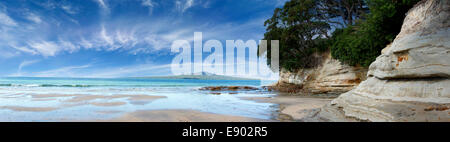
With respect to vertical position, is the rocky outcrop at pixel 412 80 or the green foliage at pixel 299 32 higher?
the green foliage at pixel 299 32

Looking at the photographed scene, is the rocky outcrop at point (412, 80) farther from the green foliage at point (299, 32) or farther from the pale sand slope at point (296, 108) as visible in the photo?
the green foliage at point (299, 32)

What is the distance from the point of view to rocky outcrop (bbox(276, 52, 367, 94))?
48.2 ft

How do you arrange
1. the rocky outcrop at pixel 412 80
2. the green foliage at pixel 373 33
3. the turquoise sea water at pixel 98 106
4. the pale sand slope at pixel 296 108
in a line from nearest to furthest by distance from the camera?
the rocky outcrop at pixel 412 80 → the turquoise sea water at pixel 98 106 → the pale sand slope at pixel 296 108 → the green foliage at pixel 373 33

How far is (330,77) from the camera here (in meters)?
16.5

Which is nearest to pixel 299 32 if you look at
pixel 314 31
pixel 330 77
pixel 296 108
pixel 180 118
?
pixel 314 31

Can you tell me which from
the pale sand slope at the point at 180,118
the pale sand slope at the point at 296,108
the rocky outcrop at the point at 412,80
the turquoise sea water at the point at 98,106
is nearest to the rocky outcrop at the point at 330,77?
the pale sand slope at the point at 296,108

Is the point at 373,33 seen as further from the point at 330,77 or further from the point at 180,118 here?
the point at 180,118

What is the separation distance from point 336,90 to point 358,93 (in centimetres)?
1116

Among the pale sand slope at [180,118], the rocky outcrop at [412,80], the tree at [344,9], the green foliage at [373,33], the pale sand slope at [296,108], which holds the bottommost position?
the pale sand slope at [296,108]

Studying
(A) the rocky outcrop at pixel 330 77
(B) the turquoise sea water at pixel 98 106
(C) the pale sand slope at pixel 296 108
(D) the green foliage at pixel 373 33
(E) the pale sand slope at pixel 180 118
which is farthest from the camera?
(A) the rocky outcrop at pixel 330 77

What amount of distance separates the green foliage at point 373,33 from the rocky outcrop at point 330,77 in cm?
72

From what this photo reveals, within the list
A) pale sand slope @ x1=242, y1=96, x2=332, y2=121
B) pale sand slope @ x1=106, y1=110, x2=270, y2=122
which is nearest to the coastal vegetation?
pale sand slope @ x1=242, y1=96, x2=332, y2=121

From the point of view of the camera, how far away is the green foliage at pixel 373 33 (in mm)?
8541

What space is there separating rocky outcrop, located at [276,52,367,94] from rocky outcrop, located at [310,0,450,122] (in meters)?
9.83
